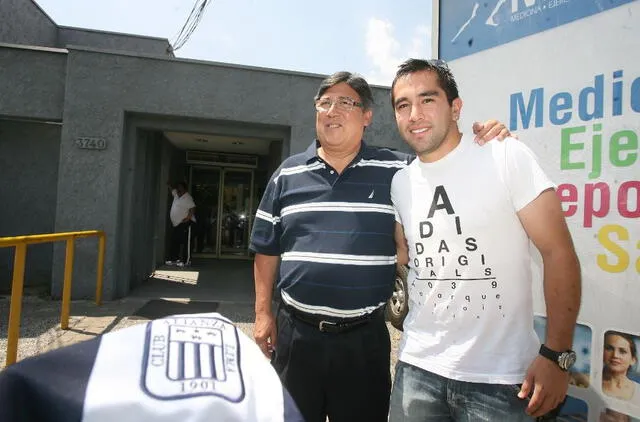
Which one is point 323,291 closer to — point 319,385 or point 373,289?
point 373,289

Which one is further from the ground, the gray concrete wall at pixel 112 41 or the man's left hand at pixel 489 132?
the gray concrete wall at pixel 112 41

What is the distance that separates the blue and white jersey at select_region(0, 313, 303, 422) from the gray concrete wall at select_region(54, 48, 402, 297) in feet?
19.9

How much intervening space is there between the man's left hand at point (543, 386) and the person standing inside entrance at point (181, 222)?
945cm

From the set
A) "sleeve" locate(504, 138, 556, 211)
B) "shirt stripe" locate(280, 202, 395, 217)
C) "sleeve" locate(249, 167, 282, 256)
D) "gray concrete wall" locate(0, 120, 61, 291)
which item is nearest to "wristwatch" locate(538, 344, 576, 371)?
"sleeve" locate(504, 138, 556, 211)

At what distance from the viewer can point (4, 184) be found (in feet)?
23.7

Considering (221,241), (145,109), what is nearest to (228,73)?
(145,109)

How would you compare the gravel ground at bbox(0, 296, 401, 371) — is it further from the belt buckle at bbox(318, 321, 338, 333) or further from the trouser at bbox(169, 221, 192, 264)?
the trouser at bbox(169, 221, 192, 264)

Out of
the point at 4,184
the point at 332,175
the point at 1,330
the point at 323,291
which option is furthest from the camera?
the point at 4,184

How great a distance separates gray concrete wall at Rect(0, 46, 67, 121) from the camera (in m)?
6.48

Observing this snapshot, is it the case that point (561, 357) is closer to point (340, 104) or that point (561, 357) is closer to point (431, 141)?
point (431, 141)

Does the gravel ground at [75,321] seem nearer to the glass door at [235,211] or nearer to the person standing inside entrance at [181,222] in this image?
the person standing inside entrance at [181,222]

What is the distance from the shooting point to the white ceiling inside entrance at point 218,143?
31.0ft

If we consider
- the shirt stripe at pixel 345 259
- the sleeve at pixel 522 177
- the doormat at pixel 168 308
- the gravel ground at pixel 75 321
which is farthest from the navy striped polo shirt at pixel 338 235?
the doormat at pixel 168 308

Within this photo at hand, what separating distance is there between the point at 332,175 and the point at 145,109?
5.36m
